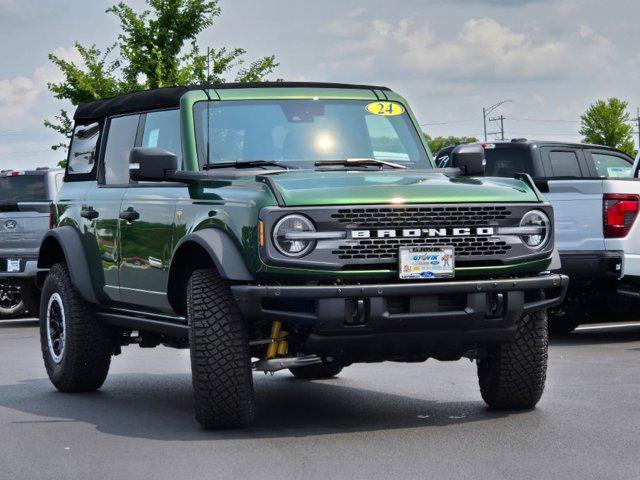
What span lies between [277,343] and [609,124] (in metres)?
101

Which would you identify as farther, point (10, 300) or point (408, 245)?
point (10, 300)

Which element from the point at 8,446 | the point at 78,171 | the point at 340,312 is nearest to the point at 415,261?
the point at 340,312

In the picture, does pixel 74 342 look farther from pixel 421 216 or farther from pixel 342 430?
pixel 421 216

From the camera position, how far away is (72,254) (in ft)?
34.2

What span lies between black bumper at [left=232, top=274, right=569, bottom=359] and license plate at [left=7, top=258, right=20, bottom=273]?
1089 centimetres

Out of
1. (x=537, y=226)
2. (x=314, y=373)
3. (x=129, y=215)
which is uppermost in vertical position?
(x=129, y=215)

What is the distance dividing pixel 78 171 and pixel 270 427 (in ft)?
11.1

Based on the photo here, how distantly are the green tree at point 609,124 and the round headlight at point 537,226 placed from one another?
327ft

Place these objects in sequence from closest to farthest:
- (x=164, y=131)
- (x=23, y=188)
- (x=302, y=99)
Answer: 1. (x=302, y=99)
2. (x=164, y=131)
3. (x=23, y=188)

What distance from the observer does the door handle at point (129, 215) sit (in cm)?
951

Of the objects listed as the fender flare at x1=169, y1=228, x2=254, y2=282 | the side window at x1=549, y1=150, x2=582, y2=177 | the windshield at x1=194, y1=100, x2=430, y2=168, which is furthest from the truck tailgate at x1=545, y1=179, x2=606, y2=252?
the fender flare at x1=169, y1=228, x2=254, y2=282

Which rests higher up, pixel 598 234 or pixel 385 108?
pixel 385 108

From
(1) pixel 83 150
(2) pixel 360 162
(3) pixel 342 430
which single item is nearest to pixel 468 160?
(2) pixel 360 162

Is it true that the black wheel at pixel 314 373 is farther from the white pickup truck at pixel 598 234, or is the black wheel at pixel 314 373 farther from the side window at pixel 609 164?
the side window at pixel 609 164
